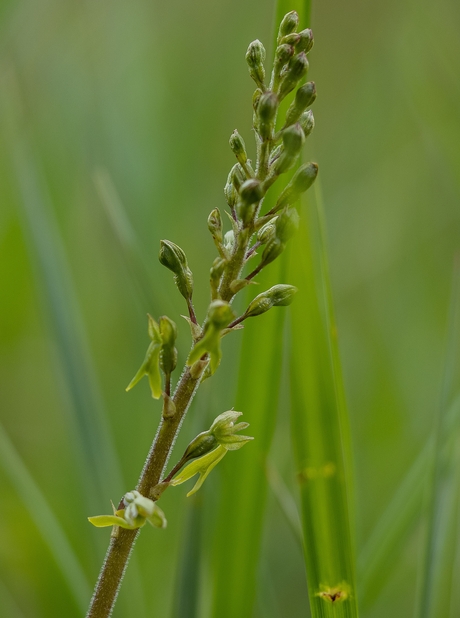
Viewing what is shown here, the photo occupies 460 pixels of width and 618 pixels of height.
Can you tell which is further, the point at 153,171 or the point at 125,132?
the point at 125,132

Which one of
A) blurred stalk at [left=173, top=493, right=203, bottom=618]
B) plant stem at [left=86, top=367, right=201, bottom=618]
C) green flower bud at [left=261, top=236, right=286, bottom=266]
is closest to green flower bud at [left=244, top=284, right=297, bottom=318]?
green flower bud at [left=261, top=236, right=286, bottom=266]

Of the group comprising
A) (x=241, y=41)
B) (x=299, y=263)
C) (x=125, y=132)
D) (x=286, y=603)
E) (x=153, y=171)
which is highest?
(x=241, y=41)

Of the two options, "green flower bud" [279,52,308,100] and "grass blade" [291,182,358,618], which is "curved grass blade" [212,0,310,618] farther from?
"green flower bud" [279,52,308,100]

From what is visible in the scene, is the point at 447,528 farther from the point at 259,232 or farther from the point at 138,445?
the point at 138,445

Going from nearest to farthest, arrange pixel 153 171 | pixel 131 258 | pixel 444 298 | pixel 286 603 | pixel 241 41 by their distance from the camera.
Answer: pixel 131 258
pixel 286 603
pixel 153 171
pixel 241 41
pixel 444 298

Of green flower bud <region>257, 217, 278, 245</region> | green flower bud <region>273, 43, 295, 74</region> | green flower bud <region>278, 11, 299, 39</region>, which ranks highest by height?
green flower bud <region>278, 11, 299, 39</region>

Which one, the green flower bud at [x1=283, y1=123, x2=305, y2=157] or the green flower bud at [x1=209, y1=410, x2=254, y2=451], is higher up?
the green flower bud at [x1=283, y1=123, x2=305, y2=157]

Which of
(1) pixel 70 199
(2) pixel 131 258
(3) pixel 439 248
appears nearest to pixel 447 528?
(2) pixel 131 258
